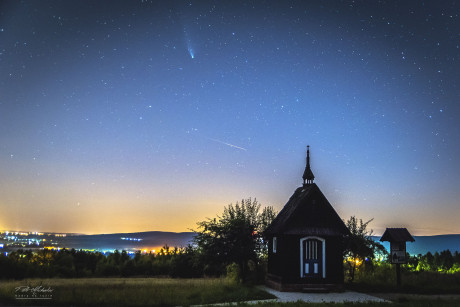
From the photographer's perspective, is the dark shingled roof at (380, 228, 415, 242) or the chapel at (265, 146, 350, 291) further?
the dark shingled roof at (380, 228, 415, 242)

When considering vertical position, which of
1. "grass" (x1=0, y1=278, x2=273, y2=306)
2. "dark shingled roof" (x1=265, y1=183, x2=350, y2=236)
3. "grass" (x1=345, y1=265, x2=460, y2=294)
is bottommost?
"grass" (x1=0, y1=278, x2=273, y2=306)

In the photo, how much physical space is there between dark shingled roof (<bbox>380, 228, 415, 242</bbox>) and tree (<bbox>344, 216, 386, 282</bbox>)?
1319 mm

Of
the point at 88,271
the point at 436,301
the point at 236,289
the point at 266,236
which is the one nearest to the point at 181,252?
the point at 88,271

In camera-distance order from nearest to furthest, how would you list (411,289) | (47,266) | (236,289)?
(236,289) < (411,289) < (47,266)

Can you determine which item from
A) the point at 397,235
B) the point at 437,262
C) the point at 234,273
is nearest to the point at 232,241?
the point at 234,273

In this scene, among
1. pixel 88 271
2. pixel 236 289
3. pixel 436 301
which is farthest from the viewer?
pixel 88 271

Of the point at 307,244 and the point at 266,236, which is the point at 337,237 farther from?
the point at 266,236

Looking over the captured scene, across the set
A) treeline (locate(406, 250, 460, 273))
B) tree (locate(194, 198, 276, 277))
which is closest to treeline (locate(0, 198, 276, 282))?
tree (locate(194, 198, 276, 277))

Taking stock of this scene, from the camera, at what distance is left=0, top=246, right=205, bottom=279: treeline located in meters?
33.1

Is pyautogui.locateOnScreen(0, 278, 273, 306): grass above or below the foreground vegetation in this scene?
below

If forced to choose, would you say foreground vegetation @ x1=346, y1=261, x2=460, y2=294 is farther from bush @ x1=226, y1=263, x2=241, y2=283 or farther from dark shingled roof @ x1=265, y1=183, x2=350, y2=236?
bush @ x1=226, y1=263, x2=241, y2=283

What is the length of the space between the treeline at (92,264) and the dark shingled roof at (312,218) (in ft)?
31.2

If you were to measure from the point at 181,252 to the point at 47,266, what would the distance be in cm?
1048

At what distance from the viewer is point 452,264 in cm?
3797
